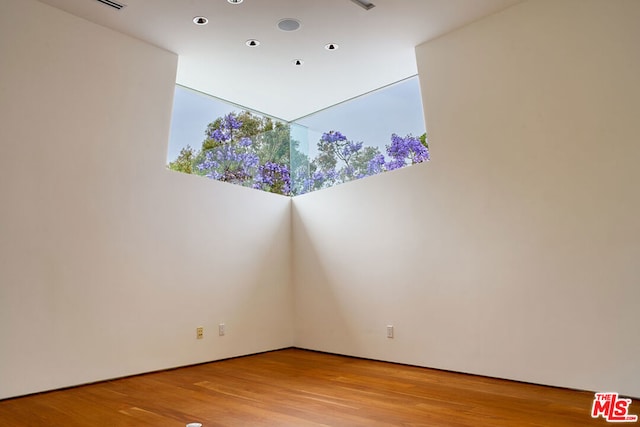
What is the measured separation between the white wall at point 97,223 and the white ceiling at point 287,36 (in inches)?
13.3

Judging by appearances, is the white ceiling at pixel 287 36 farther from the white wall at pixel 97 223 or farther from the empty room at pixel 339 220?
the white wall at pixel 97 223

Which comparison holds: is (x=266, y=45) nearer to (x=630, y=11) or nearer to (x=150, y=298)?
(x=150, y=298)

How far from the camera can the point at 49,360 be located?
119 inches

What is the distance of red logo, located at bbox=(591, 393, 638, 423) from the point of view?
2.26 metres

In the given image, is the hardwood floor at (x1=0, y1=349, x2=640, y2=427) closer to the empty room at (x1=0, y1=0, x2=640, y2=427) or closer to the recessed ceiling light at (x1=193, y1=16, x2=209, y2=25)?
the empty room at (x1=0, y1=0, x2=640, y2=427)

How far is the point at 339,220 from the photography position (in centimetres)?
471

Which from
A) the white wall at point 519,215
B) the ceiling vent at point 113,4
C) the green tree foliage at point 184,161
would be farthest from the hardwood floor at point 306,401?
the ceiling vent at point 113,4

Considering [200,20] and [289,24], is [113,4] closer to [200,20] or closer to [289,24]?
[200,20]

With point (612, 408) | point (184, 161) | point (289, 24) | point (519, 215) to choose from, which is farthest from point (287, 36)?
point (612, 408)

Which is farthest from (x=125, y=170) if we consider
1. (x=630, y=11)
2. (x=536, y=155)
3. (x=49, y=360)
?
(x=630, y=11)

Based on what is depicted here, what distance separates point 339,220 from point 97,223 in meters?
2.50

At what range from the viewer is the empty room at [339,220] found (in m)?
2.79

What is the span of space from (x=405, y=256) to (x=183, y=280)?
2248 millimetres

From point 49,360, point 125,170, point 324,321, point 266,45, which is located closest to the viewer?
point 49,360
